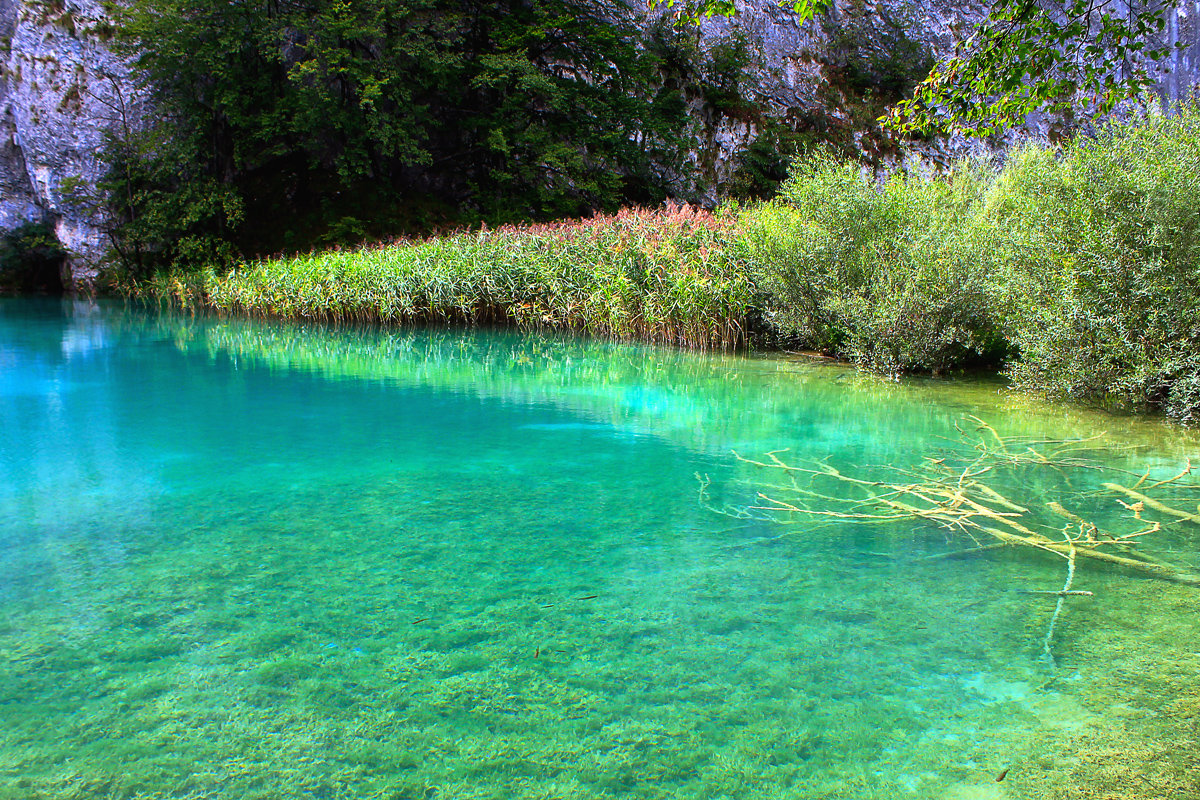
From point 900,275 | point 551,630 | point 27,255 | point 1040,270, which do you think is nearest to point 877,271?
point 900,275

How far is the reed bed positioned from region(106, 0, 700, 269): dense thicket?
7.70 meters

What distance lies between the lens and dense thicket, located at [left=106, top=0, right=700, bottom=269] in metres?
23.9

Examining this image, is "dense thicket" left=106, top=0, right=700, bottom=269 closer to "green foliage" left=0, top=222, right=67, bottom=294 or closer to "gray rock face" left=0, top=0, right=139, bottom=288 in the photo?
"gray rock face" left=0, top=0, right=139, bottom=288

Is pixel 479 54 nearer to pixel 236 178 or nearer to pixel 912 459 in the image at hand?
pixel 236 178

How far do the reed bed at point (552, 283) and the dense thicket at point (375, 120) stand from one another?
7.70 metres

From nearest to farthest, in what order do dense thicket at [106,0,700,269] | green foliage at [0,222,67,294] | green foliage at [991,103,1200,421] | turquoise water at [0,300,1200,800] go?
1. turquoise water at [0,300,1200,800]
2. green foliage at [991,103,1200,421]
3. dense thicket at [106,0,700,269]
4. green foliage at [0,222,67,294]

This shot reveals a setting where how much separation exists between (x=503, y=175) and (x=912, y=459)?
73.3 ft

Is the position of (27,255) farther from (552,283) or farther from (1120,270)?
(1120,270)

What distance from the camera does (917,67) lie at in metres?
33.5

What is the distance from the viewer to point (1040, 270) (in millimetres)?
7020

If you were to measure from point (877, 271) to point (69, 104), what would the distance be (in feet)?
90.1

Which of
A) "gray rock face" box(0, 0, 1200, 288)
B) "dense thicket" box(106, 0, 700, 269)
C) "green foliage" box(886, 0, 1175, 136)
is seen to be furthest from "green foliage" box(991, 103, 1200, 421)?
"dense thicket" box(106, 0, 700, 269)

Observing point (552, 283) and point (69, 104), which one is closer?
point (552, 283)

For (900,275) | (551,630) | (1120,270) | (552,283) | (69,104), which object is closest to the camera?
(551,630)
